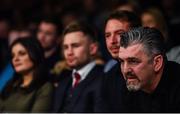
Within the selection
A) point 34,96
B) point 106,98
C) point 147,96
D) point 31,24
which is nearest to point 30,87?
point 34,96

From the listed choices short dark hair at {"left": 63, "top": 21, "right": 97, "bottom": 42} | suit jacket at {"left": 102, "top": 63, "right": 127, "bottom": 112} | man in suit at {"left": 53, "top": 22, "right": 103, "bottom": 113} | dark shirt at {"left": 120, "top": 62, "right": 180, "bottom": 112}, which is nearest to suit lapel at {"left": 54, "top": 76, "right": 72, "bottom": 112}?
man in suit at {"left": 53, "top": 22, "right": 103, "bottom": 113}

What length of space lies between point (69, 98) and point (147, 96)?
4.09 ft

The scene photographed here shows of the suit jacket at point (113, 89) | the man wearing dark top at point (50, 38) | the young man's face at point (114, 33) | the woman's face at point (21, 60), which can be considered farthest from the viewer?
the man wearing dark top at point (50, 38)

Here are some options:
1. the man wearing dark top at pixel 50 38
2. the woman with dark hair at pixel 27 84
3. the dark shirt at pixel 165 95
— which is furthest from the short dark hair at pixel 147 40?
the man wearing dark top at pixel 50 38

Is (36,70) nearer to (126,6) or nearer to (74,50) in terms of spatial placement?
(74,50)

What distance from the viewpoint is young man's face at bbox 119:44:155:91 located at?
12.9 feet

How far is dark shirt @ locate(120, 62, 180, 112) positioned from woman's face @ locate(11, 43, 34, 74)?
1.62 meters

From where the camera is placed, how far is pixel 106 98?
4.51m

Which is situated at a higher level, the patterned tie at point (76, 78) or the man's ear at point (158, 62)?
the man's ear at point (158, 62)

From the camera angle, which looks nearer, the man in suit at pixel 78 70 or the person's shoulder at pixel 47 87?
the man in suit at pixel 78 70

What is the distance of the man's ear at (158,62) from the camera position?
Answer: 3918 mm

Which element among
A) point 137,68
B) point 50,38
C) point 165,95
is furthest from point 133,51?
point 50,38

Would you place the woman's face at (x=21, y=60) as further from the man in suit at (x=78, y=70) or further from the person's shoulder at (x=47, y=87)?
the man in suit at (x=78, y=70)

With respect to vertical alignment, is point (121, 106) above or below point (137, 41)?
below
